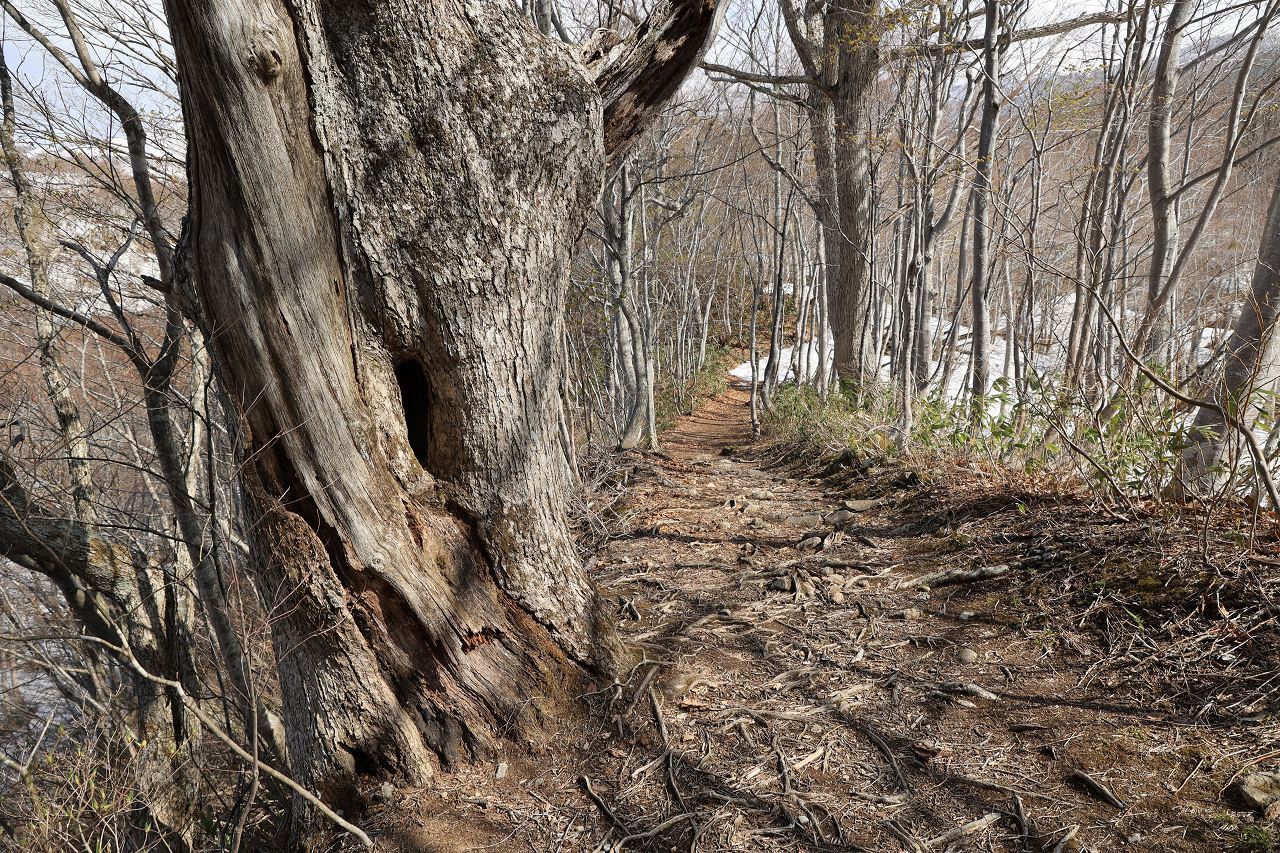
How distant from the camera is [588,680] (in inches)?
105

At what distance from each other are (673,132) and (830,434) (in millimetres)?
5480

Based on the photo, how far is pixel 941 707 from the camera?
8.30ft

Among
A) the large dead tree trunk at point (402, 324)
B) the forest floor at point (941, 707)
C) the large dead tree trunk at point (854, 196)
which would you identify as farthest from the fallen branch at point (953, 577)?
the large dead tree trunk at point (854, 196)

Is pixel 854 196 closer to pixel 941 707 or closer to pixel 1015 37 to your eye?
pixel 1015 37

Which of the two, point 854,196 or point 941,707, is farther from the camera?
point 854,196

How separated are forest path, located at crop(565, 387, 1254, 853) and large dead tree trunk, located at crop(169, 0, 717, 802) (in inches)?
23.7

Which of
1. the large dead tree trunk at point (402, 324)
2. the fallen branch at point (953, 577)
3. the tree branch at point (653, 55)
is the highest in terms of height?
the tree branch at point (653, 55)

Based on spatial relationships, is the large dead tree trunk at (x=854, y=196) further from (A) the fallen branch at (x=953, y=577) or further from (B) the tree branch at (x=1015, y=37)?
(A) the fallen branch at (x=953, y=577)

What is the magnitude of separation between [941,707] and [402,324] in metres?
2.45

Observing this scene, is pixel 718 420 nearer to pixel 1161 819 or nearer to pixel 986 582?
pixel 986 582

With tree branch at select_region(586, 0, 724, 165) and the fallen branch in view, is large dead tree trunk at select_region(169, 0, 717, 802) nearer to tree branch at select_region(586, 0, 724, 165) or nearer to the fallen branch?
tree branch at select_region(586, 0, 724, 165)

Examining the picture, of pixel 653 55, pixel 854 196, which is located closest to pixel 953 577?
pixel 653 55

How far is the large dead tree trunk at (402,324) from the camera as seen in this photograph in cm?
204

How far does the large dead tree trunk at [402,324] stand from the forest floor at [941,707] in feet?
1.37
